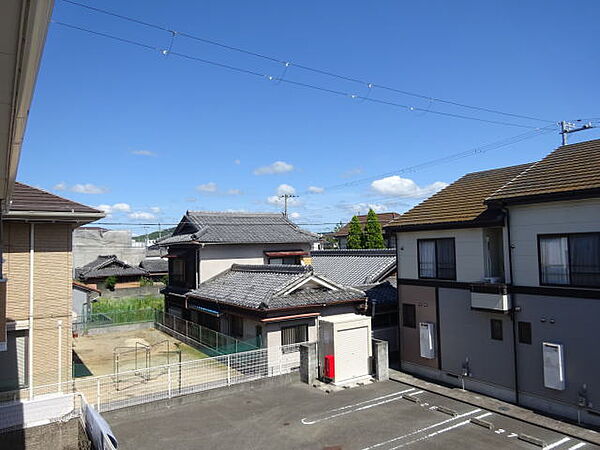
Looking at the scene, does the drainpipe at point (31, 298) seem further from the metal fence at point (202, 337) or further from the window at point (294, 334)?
the window at point (294, 334)

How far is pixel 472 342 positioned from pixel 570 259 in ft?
12.5

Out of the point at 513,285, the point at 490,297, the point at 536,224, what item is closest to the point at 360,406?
the point at 490,297

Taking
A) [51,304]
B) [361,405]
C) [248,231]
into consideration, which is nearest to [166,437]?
[51,304]

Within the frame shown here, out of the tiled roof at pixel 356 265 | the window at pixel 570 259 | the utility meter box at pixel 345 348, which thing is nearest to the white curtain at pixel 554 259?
the window at pixel 570 259

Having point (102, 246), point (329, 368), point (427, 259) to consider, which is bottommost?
point (329, 368)

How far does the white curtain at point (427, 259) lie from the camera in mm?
14836

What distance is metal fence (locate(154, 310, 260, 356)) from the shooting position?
15.3m

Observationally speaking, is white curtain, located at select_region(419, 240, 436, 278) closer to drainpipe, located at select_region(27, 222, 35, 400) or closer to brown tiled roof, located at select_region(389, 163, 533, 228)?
brown tiled roof, located at select_region(389, 163, 533, 228)

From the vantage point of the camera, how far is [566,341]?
10977 millimetres

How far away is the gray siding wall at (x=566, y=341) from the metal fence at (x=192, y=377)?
24.1ft

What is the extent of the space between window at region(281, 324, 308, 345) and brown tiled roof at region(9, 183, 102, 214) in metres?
7.74

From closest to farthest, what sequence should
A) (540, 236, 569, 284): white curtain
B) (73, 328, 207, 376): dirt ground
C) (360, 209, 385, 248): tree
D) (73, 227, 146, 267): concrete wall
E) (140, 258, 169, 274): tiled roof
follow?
(540, 236, 569, 284): white curtain < (73, 328, 207, 376): dirt ground < (360, 209, 385, 248): tree < (140, 258, 169, 274): tiled roof < (73, 227, 146, 267): concrete wall

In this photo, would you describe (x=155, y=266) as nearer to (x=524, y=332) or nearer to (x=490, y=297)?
(x=490, y=297)

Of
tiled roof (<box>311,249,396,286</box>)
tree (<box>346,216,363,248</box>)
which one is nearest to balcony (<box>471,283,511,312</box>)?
tiled roof (<box>311,249,396,286</box>)
